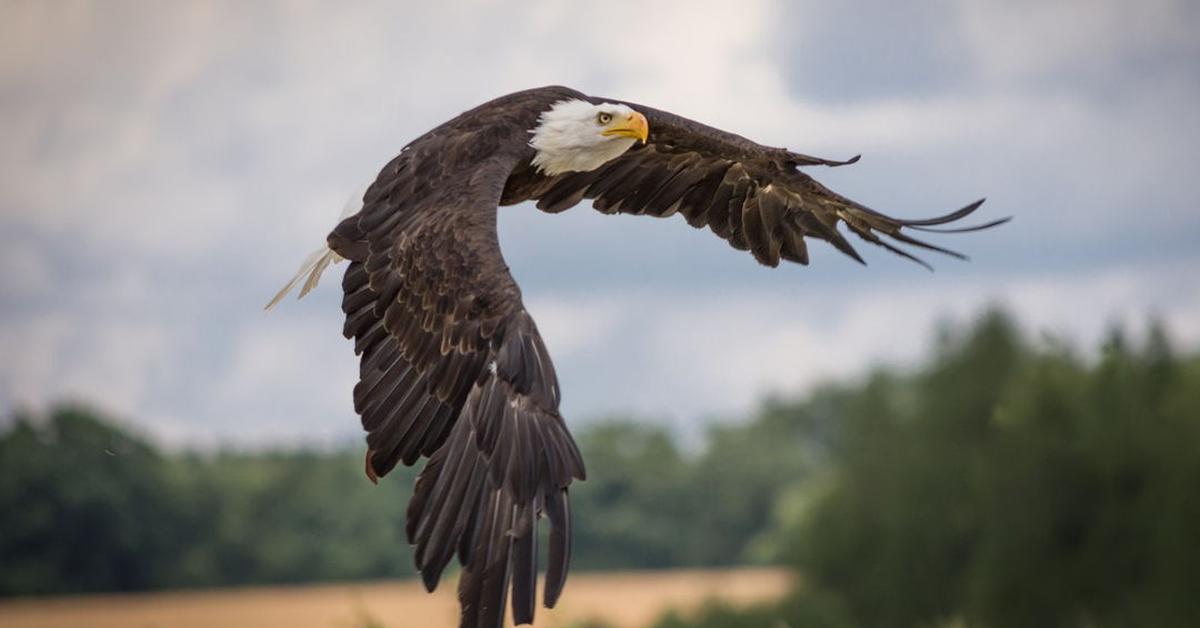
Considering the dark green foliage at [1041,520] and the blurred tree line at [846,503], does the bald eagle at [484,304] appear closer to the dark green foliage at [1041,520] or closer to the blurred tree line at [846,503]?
the blurred tree line at [846,503]

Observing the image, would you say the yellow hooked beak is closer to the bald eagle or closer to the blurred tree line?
the bald eagle

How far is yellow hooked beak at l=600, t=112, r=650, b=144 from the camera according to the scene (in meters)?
9.60

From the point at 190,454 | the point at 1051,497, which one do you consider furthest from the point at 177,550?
the point at 1051,497

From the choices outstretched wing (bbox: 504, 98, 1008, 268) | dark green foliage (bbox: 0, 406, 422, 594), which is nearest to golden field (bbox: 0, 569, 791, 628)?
dark green foliage (bbox: 0, 406, 422, 594)

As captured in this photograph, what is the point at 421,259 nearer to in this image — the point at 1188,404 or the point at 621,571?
the point at 1188,404

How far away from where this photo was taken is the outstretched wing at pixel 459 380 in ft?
24.7

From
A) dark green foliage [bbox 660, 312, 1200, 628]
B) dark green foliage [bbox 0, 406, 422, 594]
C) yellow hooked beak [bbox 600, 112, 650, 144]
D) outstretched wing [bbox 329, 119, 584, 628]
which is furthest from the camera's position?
dark green foliage [bbox 0, 406, 422, 594]

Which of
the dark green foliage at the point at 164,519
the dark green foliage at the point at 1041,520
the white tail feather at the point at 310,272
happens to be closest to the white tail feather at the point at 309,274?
the white tail feather at the point at 310,272

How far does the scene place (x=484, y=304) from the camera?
8211mm

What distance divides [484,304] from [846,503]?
32874mm

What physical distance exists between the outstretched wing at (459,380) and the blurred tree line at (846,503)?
105 inches

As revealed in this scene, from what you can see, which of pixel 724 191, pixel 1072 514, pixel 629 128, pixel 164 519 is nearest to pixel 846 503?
pixel 1072 514

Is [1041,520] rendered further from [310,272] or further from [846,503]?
[310,272]

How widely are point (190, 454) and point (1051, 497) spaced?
149ft
